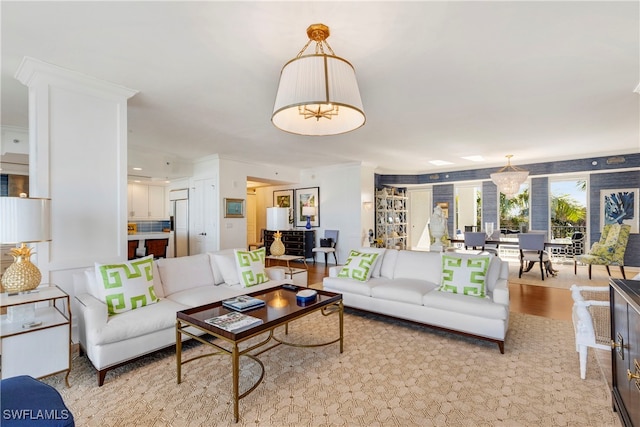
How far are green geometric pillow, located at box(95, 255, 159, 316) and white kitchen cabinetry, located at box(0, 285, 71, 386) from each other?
0.30m

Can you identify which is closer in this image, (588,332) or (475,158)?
(588,332)

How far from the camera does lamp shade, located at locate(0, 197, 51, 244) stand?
2.11 m

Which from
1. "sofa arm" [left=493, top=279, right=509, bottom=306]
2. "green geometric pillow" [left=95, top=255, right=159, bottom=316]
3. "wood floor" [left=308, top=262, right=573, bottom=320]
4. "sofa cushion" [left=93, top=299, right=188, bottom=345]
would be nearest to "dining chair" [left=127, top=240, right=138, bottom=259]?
"wood floor" [left=308, top=262, right=573, bottom=320]

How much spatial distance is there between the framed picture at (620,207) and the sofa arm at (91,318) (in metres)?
9.05

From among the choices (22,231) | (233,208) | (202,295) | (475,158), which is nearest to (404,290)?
(202,295)

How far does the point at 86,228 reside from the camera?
299 cm

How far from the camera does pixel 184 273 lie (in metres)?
3.46

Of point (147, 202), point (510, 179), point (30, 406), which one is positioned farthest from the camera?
point (147, 202)

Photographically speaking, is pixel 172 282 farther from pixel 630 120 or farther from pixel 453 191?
pixel 453 191

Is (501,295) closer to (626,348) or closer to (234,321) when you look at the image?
(626,348)

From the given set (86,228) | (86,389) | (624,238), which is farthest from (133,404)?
(624,238)

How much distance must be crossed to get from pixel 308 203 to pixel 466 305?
19.3ft

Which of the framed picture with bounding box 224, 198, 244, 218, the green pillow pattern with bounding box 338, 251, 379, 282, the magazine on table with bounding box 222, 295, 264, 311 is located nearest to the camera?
the magazine on table with bounding box 222, 295, 264, 311

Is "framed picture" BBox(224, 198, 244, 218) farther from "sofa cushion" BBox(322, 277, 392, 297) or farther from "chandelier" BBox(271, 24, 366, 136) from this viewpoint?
"chandelier" BBox(271, 24, 366, 136)
